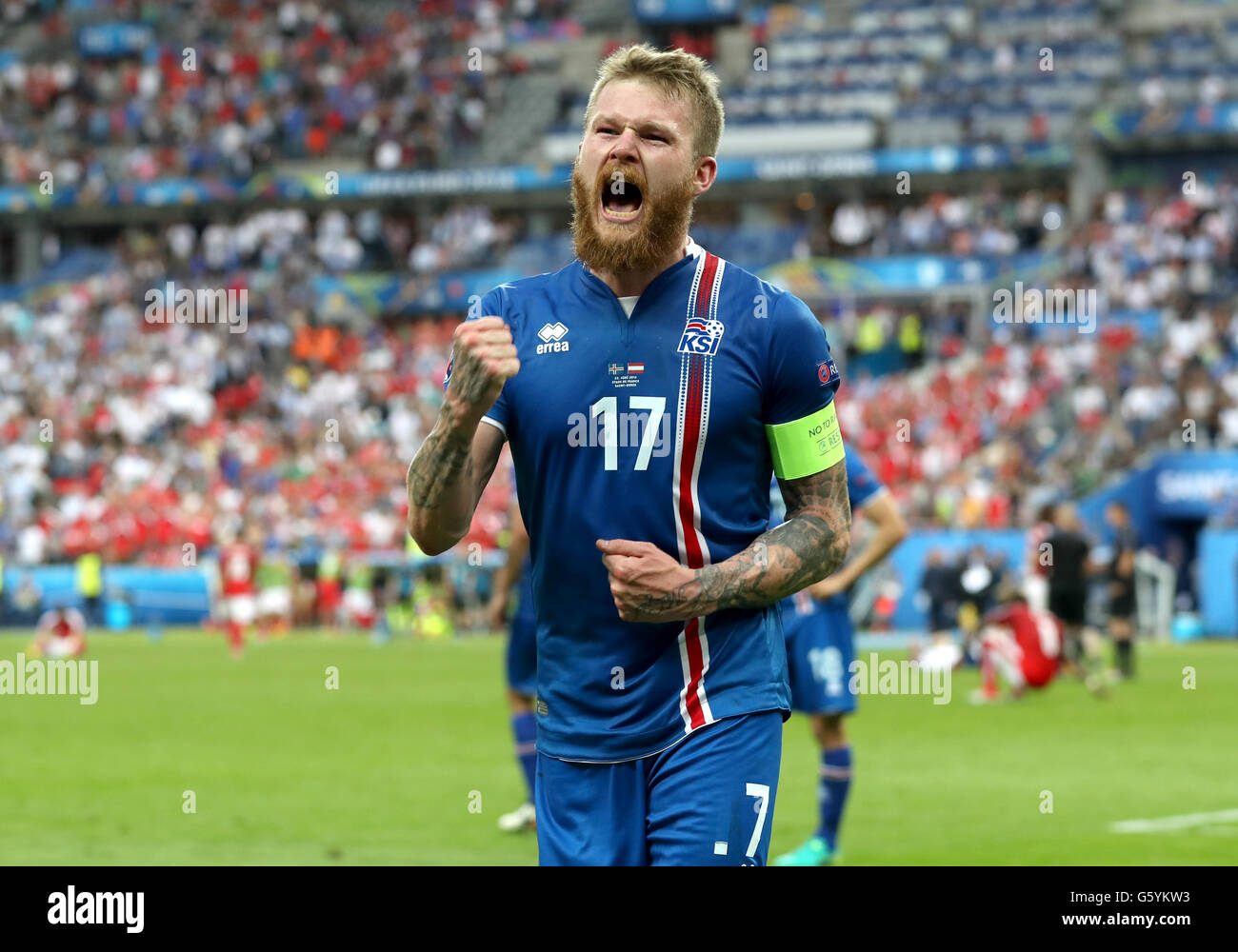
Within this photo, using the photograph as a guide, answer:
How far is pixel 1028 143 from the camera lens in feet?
139

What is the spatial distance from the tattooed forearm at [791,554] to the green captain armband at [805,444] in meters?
0.03

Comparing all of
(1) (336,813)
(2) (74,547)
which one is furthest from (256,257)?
(1) (336,813)

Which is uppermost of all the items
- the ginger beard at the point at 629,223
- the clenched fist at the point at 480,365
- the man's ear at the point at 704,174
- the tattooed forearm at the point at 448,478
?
the man's ear at the point at 704,174

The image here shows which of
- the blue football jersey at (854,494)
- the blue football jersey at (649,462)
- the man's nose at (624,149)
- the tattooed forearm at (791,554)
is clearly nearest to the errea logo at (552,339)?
the blue football jersey at (649,462)

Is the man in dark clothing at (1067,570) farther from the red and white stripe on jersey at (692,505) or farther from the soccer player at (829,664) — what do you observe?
the red and white stripe on jersey at (692,505)

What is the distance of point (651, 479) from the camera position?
4637mm

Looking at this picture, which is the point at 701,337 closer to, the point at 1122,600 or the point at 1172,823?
the point at 1172,823

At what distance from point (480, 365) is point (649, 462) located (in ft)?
1.70

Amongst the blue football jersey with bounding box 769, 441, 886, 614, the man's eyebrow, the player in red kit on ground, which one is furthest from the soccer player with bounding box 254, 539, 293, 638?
the man's eyebrow

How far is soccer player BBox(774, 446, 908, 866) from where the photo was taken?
10469 mm

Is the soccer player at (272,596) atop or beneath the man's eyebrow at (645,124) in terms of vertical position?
beneath

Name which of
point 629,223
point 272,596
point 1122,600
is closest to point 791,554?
point 629,223

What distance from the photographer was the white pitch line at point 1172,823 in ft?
38.4

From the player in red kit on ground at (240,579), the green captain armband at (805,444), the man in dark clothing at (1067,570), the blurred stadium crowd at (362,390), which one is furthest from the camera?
the blurred stadium crowd at (362,390)
